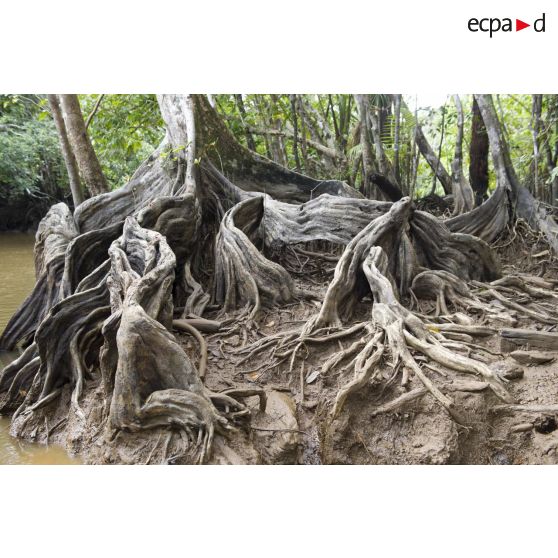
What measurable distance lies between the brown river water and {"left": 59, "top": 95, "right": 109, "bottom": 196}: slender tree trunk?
5.32ft

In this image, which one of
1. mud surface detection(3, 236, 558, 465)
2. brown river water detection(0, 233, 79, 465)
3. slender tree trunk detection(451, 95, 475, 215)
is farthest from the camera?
slender tree trunk detection(451, 95, 475, 215)

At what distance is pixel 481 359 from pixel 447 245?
70.4 inches

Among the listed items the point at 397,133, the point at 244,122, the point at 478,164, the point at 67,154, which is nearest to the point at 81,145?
the point at 67,154

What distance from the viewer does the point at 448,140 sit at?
1136cm

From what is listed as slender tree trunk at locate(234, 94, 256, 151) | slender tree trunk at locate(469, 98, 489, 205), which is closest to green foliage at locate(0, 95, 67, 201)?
slender tree trunk at locate(234, 94, 256, 151)

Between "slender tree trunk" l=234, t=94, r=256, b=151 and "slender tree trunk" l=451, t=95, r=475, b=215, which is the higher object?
"slender tree trunk" l=234, t=94, r=256, b=151

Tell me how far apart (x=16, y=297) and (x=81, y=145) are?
1990mm

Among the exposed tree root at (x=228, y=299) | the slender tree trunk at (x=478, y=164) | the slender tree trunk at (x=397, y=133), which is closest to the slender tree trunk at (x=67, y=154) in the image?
the exposed tree root at (x=228, y=299)

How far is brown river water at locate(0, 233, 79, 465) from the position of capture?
3.03 m

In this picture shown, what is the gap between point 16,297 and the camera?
629cm

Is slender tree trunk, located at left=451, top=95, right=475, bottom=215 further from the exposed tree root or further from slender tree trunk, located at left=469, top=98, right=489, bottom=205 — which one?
the exposed tree root

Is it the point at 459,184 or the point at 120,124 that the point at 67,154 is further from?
the point at 459,184
